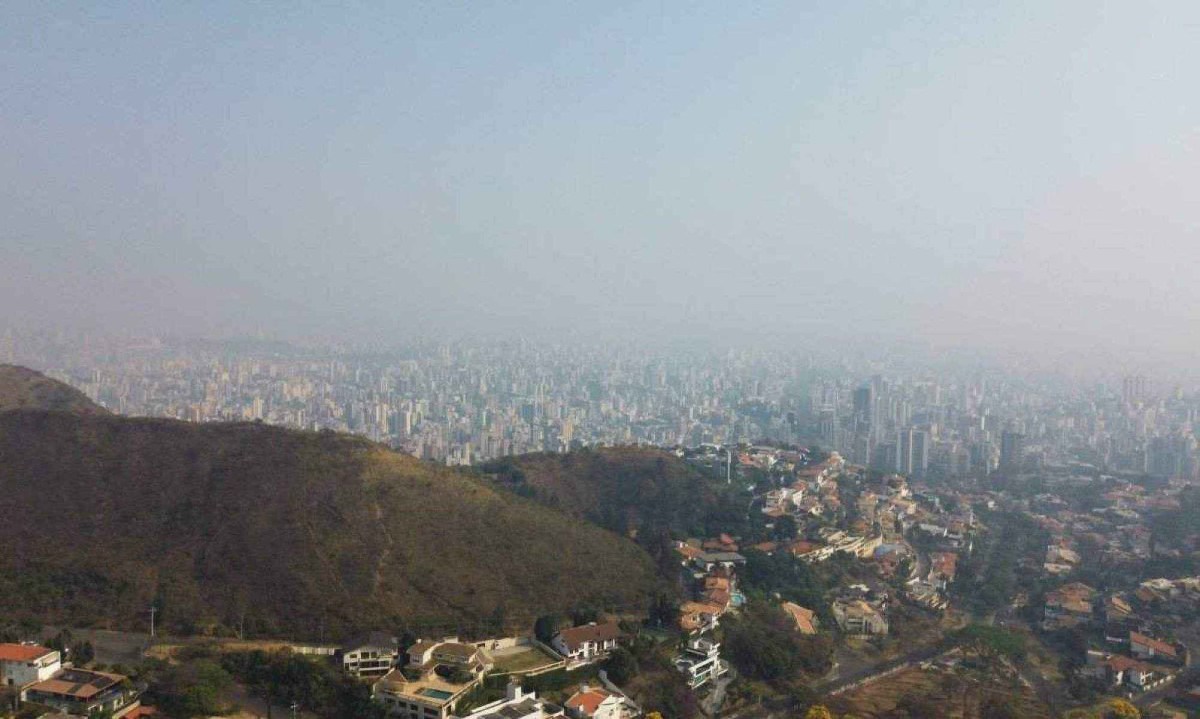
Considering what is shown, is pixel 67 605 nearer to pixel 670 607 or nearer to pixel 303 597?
pixel 303 597

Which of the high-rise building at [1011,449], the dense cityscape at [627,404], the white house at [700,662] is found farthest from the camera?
the dense cityscape at [627,404]

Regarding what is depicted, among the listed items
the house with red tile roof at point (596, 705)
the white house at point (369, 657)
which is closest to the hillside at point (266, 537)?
the white house at point (369, 657)

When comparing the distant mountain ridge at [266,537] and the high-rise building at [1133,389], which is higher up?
the distant mountain ridge at [266,537]

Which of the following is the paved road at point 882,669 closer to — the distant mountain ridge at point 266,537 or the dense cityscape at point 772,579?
the dense cityscape at point 772,579

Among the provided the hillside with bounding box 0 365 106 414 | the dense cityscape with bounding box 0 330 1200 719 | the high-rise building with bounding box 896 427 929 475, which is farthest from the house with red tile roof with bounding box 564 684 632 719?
the high-rise building with bounding box 896 427 929 475

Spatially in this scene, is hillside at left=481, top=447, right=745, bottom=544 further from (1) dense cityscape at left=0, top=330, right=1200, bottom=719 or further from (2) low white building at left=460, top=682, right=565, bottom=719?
(2) low white building at left=460, top=682, right=565, bottom=719

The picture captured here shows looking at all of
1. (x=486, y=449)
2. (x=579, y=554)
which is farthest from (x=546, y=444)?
(x=579, y=554)
